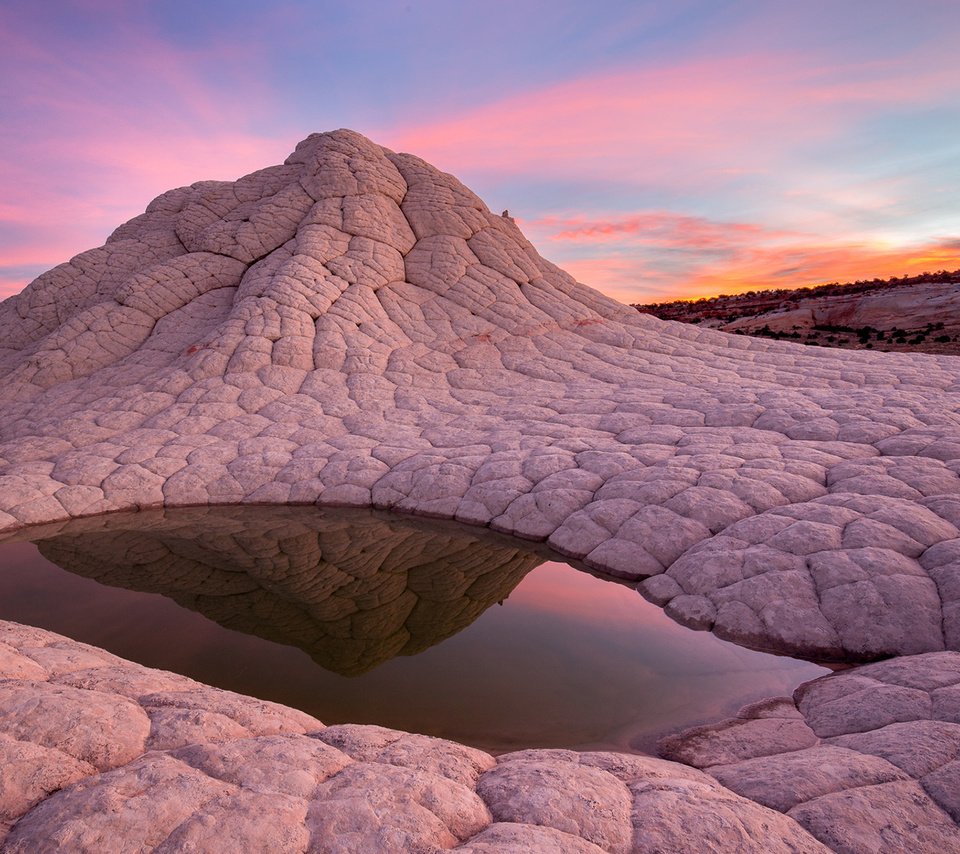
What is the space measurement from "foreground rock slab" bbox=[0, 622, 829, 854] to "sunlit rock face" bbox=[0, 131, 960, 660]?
2.12 meters

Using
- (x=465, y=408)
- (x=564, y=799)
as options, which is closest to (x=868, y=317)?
(x=465, y=408)

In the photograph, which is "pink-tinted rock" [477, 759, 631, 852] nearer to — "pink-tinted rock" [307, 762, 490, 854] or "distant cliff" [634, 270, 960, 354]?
"pink-tinted rock" [307, 762, 490, 854]

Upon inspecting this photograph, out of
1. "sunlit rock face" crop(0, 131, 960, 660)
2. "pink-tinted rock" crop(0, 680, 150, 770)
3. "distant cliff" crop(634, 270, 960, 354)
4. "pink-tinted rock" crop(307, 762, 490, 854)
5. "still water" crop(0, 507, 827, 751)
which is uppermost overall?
"distant cliff" crop(634, 270, 960, 354)

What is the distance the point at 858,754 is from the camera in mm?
2600

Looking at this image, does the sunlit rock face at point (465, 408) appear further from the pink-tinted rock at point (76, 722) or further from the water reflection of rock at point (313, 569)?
the pink-tinted rock at point (76, 722)

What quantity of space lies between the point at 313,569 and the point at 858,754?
164 inches

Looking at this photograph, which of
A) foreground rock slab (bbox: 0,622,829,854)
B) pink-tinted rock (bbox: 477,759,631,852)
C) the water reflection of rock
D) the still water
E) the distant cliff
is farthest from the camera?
the distant cliff

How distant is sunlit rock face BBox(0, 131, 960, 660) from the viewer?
459 centimetres

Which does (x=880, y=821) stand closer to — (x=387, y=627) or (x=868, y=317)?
(x=387, y=627)

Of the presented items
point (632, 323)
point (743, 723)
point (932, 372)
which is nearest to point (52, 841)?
point (743, 723)

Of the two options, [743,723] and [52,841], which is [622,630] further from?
[52,841]

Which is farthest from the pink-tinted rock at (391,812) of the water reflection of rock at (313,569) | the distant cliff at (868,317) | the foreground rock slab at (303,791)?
the distant cliff at (868,317)

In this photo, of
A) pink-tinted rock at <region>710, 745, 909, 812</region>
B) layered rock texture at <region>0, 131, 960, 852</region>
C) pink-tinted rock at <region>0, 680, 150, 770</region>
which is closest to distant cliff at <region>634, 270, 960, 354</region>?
layered rock texture at <region>0, 131, 960, 852</region>

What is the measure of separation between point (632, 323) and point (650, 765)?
1118 cm
